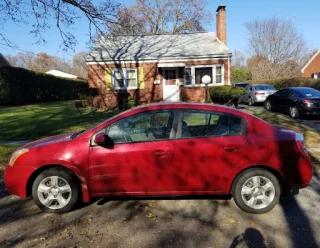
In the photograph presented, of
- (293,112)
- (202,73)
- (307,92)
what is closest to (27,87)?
(202,73)

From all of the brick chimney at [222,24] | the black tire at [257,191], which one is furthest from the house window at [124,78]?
the black tire at [257,191]

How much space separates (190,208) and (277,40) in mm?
48982

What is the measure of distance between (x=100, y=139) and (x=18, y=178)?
52.6 inches

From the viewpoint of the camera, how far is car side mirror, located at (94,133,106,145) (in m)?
3.70

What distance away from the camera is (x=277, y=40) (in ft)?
152

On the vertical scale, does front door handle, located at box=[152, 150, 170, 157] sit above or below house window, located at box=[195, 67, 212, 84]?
below

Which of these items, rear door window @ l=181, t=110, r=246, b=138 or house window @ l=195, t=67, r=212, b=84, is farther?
house window @ l=195, t=67, r=212, b=84

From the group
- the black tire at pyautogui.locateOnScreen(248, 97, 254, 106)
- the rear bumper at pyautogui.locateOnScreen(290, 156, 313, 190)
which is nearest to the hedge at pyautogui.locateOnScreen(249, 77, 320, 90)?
the black tire at pyautogui.locateOnScreen(248, 97, 254, 106)

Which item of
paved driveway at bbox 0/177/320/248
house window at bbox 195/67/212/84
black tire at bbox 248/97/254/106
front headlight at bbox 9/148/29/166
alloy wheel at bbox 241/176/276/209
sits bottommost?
paved driveway at bbox 0/177/320/248

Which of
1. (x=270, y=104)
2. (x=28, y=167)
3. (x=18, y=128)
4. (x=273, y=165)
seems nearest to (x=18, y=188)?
(x=28, y=167)

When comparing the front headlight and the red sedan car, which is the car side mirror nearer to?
the red sedan car

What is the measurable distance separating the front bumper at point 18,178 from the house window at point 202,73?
15397 millimetres

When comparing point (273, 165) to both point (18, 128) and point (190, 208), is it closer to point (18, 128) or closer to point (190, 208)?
point (190, 208)

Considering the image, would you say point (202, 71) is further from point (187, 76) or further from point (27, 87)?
point (27, 87)
